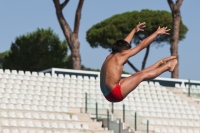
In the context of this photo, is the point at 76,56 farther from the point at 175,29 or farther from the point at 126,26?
the point at 126,26

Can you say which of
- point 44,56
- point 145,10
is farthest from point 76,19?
point 145,10

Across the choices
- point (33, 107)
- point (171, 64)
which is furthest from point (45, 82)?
point (171, 64)

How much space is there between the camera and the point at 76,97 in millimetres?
23062

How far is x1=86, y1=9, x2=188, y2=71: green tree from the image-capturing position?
143 ft

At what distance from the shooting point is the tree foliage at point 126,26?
43.8 meters

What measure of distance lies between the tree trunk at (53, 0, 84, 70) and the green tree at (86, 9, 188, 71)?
43.1 feet

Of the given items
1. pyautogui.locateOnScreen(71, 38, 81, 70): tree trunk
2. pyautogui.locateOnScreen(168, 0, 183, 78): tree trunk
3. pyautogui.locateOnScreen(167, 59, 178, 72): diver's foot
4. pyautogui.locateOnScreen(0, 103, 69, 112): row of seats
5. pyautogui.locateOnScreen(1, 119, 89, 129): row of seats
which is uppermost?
pyautogui.locateOnScreen(168, 0, 183, 78): tree trunk

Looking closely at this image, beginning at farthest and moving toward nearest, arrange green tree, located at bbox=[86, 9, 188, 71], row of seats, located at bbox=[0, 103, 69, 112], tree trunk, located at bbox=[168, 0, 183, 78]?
green tree, located at bbox=[86, 9, 188, 71] < tree trunk, located at bbox=[168, 0, 183, 78] < row of seats, located at bbox=[0, 103, 69, 112]

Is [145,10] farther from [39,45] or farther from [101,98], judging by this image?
[101,98]

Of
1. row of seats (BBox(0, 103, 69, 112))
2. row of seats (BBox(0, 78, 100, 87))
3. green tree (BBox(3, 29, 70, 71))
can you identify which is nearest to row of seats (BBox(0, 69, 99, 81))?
row of seats (BBox(0, 78, 100, 87))

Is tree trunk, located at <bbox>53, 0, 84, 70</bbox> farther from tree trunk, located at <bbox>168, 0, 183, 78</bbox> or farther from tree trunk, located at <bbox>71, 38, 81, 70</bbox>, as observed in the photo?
tree trunk, located at <bbox>168, 0, 183, 78</bbox>

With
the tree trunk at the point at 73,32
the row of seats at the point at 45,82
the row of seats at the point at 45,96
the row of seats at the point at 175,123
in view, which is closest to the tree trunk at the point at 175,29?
the tree trunk at the point at 73,32

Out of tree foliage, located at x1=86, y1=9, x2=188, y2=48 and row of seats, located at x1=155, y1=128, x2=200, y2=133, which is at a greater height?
tree foliage, located at x1=86, y1=9, x2=188, y2=48

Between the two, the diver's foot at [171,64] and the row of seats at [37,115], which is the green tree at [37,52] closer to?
the row of seats at [37,115]
